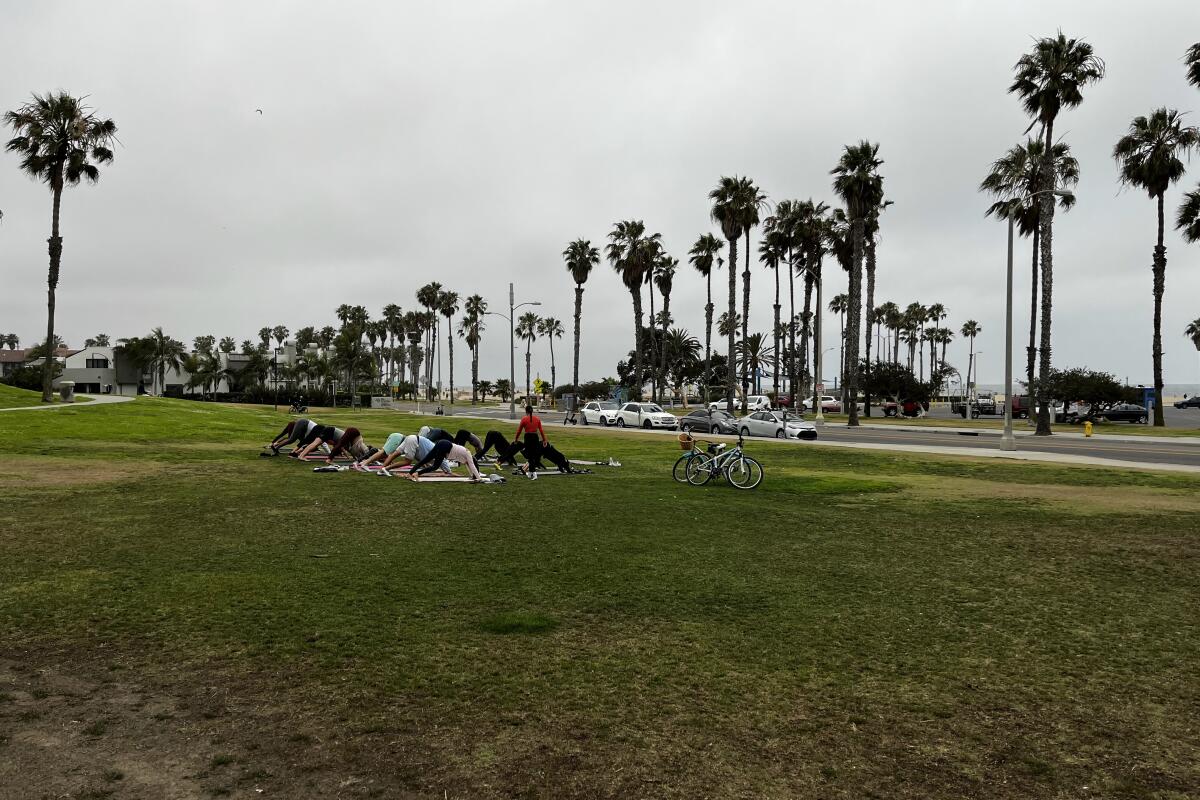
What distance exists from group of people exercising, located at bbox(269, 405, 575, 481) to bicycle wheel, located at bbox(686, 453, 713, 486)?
294 centimetres

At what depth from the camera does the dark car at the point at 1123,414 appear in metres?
58.6

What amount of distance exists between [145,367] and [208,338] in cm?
5002

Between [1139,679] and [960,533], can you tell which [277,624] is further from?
[960,533]

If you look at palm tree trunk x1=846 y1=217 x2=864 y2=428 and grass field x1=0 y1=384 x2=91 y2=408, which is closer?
grass field x1=0 y1=384 x2=91 y2=408

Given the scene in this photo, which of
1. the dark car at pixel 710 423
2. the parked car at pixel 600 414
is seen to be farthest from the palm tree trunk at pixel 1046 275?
the parked car at pixel 600 414

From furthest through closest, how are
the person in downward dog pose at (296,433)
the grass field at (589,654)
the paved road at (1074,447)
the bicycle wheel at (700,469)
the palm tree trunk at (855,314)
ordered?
the palm tree trunk at (855,314) < the paved road at (1074,447) < the person in downward dog pose at (296,433) < the bicycle wheel at (700,469) < the grass field at (589,654)

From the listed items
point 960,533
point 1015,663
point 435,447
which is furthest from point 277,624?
point 435,447

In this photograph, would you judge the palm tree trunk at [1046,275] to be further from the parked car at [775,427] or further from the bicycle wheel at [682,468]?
the bicycle wheel at [682,468]

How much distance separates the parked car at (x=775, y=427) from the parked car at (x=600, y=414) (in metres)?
13.3

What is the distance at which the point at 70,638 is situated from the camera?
5820mm

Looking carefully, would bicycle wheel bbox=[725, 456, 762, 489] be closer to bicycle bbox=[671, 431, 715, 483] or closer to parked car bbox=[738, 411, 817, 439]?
bicycle bbox=[671, 431, 715, 483]

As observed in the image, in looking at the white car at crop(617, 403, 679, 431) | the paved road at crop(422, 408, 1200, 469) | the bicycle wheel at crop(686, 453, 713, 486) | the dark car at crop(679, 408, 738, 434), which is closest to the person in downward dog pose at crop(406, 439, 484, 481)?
the bicycle wheel at crop(686, 453, 713, 486)

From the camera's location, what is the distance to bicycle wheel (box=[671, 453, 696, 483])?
1745 cm

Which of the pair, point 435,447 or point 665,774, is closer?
point 665,774
